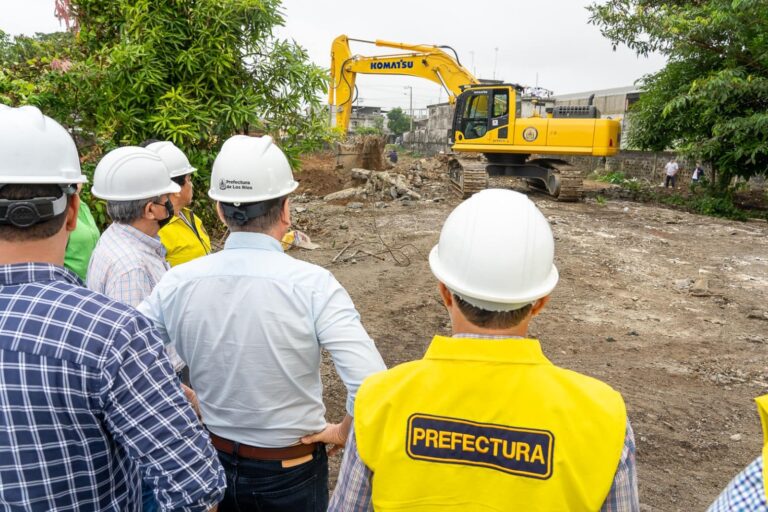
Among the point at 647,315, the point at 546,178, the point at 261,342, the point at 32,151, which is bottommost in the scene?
the point at 647,315

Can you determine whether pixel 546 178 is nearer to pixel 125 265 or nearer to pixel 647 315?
pixel 647 315

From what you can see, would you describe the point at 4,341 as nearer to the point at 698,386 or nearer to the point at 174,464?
the point at 174,464

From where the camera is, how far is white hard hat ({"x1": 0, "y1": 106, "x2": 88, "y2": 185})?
125 cm

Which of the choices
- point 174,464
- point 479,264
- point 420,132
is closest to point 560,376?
point 479,264

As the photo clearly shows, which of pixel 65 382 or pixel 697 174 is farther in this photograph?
pixel 697 174

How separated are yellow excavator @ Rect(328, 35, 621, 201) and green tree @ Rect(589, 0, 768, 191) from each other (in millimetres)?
1568

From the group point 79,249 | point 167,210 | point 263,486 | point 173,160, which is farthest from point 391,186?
point 263,486

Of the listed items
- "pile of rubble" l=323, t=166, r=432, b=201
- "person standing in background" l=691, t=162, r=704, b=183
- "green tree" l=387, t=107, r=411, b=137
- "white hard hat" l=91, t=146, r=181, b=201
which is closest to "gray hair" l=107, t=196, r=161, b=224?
"white hard hat" l=91, t=146, r=181, b=201

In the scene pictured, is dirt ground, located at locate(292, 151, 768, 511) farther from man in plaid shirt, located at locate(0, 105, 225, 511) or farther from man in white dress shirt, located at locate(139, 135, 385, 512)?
man in plaid shirt, located at locate(0, 105, 225, 511)

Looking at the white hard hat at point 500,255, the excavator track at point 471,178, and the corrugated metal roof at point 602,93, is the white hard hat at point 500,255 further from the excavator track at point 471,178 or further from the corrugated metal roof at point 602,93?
the corrugated metal roof at point 602,93

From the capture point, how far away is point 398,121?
5031 centimetres

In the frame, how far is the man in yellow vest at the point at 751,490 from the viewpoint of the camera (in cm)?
90

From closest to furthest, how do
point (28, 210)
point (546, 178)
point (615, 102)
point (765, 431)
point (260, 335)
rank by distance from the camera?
point (765, 431) < point (28, 210) < point (260, 335) < point (546, 178) < point (615, 102)

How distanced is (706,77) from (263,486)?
15317 mm
